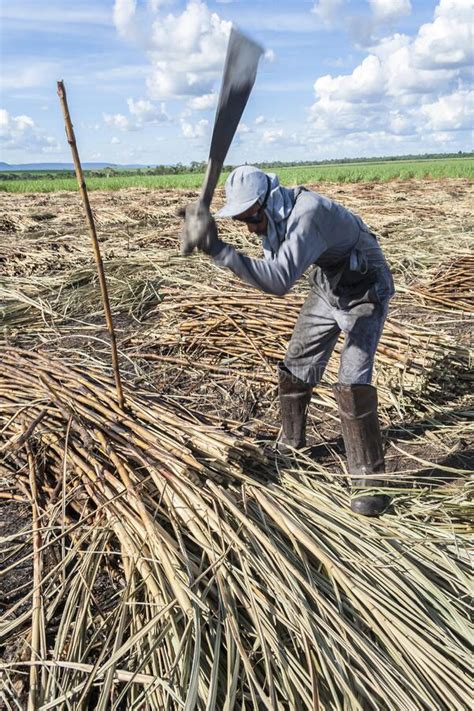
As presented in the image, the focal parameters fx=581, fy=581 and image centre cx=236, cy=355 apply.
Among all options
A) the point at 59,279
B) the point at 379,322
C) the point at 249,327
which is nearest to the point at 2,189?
the point at 59,279

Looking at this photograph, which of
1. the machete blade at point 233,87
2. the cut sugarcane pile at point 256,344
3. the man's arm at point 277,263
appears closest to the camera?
the machete blade at point 233,87

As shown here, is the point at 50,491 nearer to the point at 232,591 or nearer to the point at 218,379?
the point at 232,591

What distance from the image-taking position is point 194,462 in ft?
7.07

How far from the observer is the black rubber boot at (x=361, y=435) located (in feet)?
8.01

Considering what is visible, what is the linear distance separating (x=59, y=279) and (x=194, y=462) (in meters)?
3.89

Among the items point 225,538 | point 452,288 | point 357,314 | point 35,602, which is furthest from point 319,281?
point 452,288

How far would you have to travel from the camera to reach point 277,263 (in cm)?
204

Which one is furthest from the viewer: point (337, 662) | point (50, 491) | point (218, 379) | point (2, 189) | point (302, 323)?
point (2, 189)

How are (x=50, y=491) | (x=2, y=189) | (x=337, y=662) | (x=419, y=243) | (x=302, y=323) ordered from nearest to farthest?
(x=337, y=662) < (x=50, y=491) < (x=302, y=323) < (x=419, y=243) < (x=2, y=189)

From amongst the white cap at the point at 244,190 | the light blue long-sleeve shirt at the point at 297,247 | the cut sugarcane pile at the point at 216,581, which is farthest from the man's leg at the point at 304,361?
the white cap at the point at 244,190

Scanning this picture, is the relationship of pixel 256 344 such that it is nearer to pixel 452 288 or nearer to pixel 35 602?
pixel 452 288

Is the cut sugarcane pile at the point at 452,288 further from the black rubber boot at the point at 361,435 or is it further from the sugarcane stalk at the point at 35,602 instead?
the sugarcane stalk at the point at 35,602

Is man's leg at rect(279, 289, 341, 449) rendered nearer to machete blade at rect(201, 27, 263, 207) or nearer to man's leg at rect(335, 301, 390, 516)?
man's leg at rect(335, 301, 390, 516)

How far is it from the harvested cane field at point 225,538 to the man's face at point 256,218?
812 millimetres
